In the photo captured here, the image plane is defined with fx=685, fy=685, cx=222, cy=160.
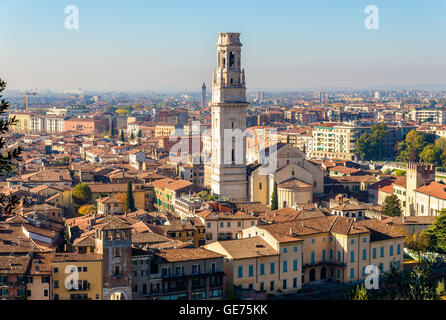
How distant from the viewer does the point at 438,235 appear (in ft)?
61.9

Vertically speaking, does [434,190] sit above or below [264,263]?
above

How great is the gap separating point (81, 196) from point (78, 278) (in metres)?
13.1

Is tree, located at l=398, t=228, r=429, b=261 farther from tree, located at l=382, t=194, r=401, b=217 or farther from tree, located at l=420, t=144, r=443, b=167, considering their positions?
tree, located at l=420, t=144, r=443, b=167

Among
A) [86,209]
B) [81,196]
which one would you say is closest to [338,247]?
[86,209]

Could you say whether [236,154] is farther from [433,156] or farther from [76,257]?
[433,156]

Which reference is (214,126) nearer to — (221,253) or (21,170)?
(221,253)

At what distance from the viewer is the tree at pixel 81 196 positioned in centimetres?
2619

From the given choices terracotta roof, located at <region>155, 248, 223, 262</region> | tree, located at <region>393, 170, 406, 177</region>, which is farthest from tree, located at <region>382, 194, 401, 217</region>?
tree, located at <region>393, 170, 406, 177</region>

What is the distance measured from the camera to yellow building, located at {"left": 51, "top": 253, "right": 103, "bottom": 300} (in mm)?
13336

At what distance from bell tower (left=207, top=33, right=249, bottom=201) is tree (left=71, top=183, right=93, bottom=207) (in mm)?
4947

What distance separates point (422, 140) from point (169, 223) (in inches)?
1311

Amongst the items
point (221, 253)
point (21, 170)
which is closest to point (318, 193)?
point (221, 253)

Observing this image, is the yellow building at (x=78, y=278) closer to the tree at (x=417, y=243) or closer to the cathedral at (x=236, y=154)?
the tree at (x=417, y=243)
